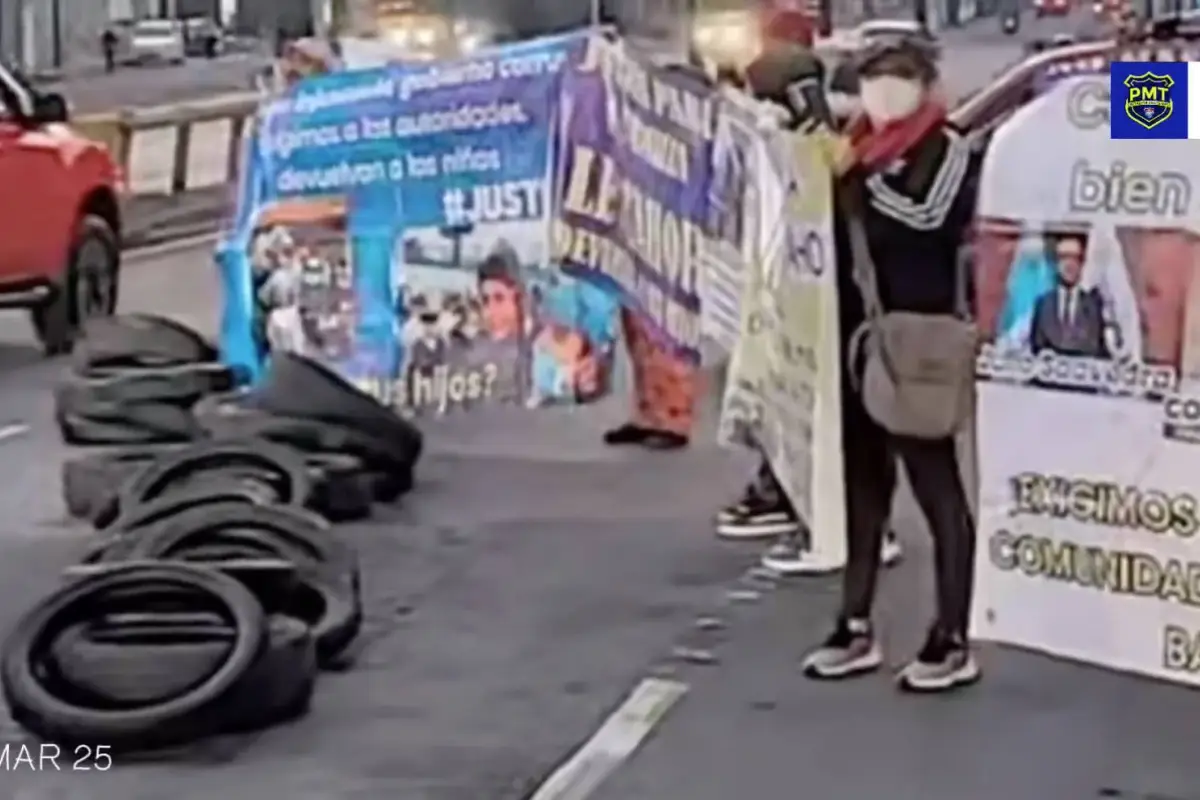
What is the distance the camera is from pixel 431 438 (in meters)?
→ 14.5

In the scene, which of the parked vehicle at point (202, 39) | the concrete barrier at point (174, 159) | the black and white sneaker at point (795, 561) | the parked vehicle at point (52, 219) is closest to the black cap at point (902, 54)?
the black and white sneaker at point (795, 561)

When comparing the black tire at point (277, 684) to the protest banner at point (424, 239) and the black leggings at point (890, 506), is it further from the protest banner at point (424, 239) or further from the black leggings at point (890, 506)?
the protest banner at point (424, 239)

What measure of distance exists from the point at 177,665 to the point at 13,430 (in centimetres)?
669

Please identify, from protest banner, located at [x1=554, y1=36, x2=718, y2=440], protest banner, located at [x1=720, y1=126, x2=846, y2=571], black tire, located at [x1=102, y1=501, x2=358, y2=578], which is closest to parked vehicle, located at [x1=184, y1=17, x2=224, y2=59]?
protest banner, located at [x1=554, y1=36, x2=718, y2=440]

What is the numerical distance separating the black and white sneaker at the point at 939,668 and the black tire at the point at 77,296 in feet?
31.8

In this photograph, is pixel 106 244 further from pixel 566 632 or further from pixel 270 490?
pixel 566 632

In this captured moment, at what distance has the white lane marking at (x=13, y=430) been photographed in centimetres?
1449

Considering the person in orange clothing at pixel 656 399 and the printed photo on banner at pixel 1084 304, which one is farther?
the person in orange clothing at pixel 656 399

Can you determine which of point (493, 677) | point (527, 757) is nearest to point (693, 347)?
point (493, 677)

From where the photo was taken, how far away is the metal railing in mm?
27844

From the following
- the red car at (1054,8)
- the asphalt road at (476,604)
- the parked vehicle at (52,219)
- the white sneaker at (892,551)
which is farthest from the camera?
the red car at (1054,8)

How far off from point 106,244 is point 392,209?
5350 mm

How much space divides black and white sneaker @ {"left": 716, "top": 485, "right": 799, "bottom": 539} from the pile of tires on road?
61.0 inches

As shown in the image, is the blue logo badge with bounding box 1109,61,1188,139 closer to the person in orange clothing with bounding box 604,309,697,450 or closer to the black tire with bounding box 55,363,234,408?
the person in orange clothing with bounding box 604,309,697,450
